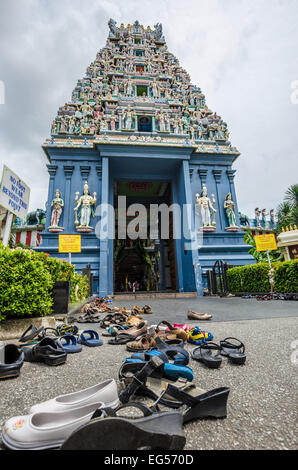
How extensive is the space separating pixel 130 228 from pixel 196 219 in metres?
10.1

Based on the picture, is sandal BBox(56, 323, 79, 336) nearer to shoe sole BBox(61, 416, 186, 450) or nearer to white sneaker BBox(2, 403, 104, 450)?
white sneaker BBox(2, 403, 104, 450)

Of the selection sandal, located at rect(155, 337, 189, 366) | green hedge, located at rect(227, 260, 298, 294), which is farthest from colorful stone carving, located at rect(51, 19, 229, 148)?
sandal, located at rect(155, 337, 189, 366)

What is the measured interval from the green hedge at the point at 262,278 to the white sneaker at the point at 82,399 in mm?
7398

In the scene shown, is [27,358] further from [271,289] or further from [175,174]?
[175,174]

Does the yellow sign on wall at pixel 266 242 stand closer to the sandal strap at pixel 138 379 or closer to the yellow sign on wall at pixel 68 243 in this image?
the yellow sign on wall at pixel 68 243

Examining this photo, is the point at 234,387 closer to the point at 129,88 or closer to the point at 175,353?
the point at 175,353

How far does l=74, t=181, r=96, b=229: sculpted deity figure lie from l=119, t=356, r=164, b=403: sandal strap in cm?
1083

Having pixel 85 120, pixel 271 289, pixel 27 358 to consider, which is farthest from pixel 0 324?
pixel 85 120

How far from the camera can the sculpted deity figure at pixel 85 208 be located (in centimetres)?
1163

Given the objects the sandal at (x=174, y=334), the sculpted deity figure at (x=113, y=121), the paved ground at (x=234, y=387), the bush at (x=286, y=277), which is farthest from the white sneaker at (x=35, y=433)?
the sculpted deity figure at (x=113, y=121)

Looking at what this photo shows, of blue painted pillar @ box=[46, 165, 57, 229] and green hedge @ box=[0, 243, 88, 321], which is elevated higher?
blue painted pillar @ box=[46, 165, 57, 229]

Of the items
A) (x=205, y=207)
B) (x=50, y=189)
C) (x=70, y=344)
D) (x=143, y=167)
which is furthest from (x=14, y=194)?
(x=143, y=167)

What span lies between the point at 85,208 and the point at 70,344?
996 cm

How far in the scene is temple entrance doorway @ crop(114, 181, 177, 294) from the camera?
15.4 meters
